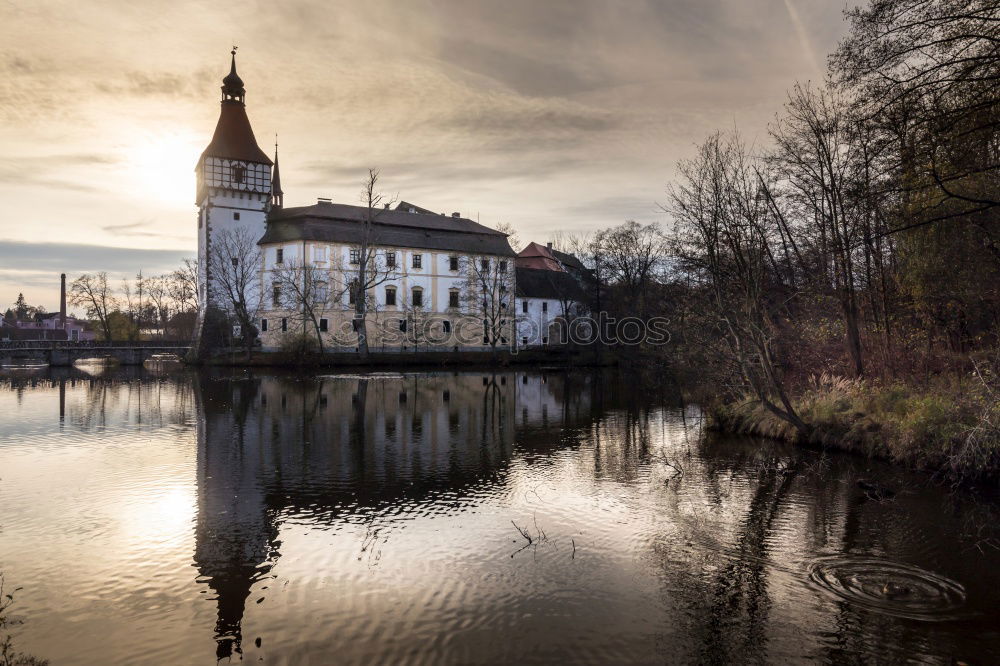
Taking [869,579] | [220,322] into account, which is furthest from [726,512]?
[220,322]

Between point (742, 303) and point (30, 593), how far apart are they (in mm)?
15510

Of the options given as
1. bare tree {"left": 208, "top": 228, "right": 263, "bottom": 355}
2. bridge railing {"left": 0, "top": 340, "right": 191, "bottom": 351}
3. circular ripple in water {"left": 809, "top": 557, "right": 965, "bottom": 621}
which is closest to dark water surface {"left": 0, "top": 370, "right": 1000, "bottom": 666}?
circular ripple in water {"left": 809, "top": 557, "right": 965, "bottom": 621}

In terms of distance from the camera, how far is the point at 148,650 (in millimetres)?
5625

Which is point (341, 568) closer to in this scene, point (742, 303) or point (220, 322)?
point (742, 303)

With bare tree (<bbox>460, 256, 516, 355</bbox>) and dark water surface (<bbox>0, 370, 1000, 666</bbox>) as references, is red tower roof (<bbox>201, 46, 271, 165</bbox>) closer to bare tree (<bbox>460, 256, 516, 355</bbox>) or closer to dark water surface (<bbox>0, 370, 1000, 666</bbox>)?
bare tree (<bbox>460, 256, 516, 355</bbox>)

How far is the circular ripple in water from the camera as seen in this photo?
6.42m

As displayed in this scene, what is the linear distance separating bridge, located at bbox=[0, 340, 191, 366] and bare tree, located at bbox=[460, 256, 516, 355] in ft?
80.1

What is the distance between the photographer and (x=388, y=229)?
56.5 metres

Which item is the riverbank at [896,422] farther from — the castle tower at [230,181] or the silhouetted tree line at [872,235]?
the castle tower at [230,181]

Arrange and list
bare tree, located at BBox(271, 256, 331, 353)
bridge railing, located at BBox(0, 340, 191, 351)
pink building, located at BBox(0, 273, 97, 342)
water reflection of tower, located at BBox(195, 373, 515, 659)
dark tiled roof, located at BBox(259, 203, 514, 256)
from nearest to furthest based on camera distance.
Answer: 1. water reflection of tower, located at BBox(195, 373, 515, 659)
2. bare tree, located at BBox(271, 256, 331, 353)
3. dark tiled roof, located at BBox(259, 203, 514, 256)
4. bridge railing, located at BBox(0, 340, 191, 351)
5. pink building, located at BBox(0, 273, 97, 342)

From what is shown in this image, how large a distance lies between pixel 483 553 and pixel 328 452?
7.19 metres

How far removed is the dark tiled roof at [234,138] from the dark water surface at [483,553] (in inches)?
1569

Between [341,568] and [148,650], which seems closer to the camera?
[148,650]

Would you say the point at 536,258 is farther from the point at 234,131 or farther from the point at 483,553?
the point at 483,553
